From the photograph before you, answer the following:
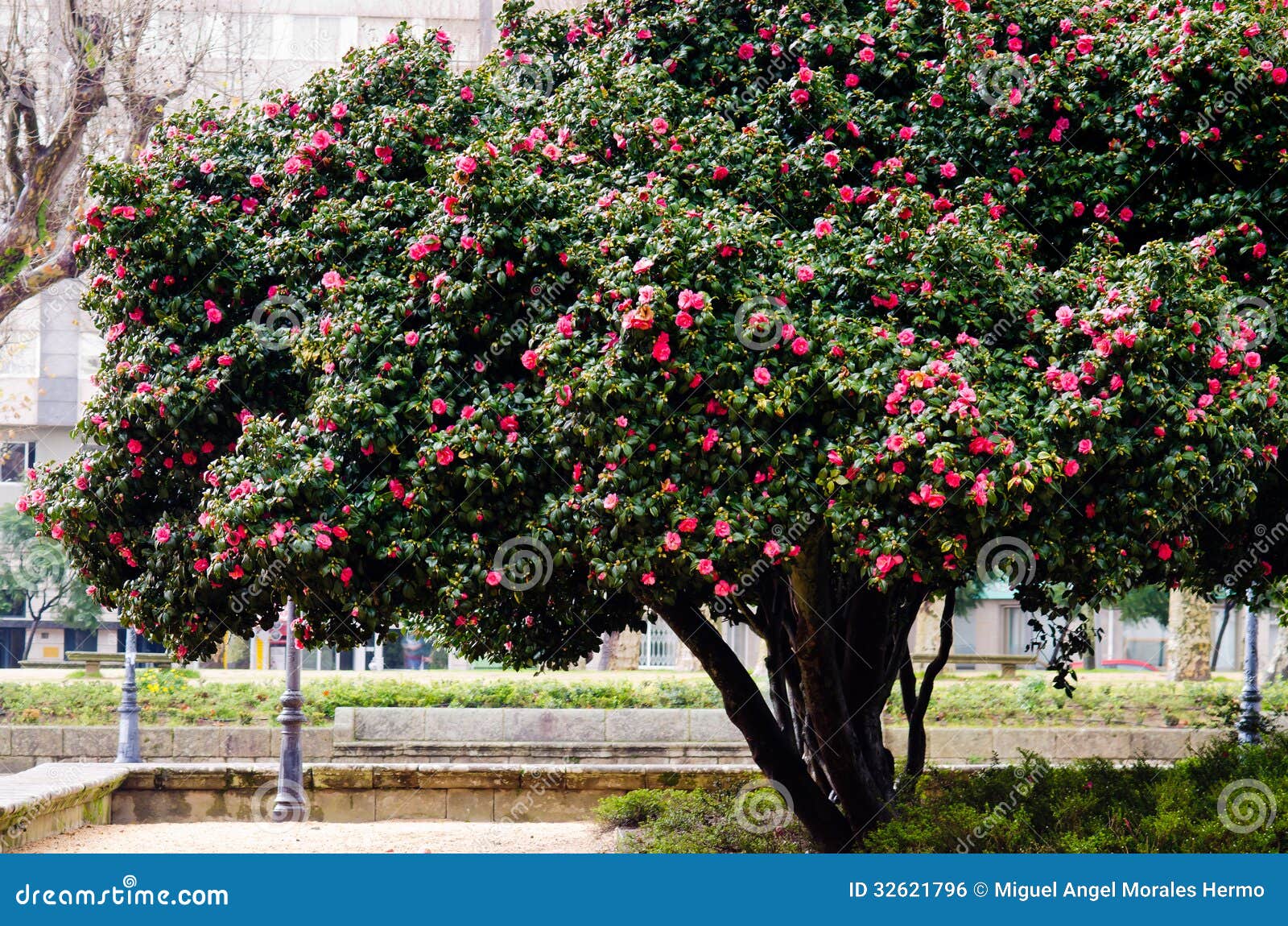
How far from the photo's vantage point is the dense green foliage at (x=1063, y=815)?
6.63 meters

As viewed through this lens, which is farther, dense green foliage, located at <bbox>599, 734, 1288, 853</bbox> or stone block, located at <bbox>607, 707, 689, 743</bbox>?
stone block, located at <bbox>607, 707, 689, 743</bbox>

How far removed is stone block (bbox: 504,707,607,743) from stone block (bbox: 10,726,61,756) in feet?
15.5

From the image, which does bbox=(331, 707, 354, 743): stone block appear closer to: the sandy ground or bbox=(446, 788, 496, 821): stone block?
bbox=(446, 788, 496, 821): stone block

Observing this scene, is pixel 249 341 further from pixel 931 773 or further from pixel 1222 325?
pixel 931 773

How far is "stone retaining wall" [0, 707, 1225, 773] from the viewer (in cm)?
1258

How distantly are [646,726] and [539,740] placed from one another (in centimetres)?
113

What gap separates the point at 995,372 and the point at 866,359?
0.65 metres

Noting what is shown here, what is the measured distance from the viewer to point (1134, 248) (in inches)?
257

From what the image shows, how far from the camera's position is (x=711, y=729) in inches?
502

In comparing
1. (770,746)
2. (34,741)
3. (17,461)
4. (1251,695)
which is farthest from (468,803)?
(17,461)

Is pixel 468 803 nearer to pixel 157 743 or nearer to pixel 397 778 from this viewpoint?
pixel 397 778

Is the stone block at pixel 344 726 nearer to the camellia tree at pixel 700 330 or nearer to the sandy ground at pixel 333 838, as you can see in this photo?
the sandy ground at pixel 333 838

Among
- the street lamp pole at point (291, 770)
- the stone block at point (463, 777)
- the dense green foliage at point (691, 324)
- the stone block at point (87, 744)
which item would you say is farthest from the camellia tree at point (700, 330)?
the stone block at point (87, 744)

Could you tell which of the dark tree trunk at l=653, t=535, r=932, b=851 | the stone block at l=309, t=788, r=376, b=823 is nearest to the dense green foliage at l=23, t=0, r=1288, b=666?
the dark tree trunk at l=653, t=535, r=932, b=851
